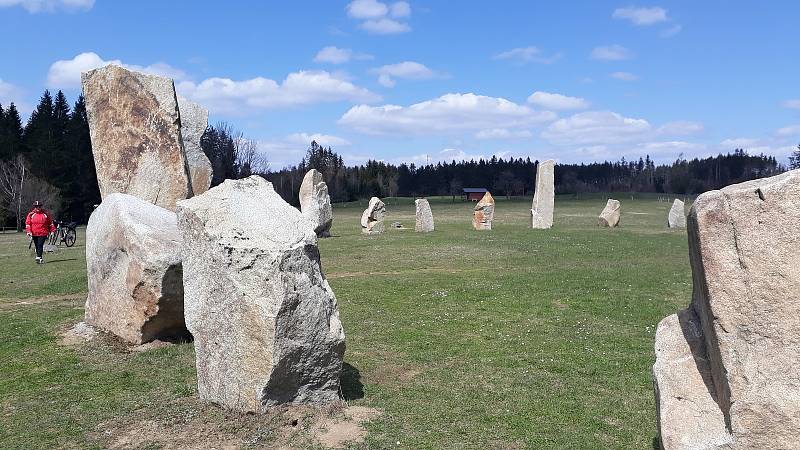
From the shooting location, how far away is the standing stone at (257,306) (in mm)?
6594

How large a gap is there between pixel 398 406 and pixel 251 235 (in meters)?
2.56

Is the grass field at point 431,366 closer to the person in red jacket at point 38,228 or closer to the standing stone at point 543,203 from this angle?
the person in red jacket at point 38,228

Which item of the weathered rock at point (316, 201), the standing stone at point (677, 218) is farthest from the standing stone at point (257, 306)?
the standing stone at point (677, 218)

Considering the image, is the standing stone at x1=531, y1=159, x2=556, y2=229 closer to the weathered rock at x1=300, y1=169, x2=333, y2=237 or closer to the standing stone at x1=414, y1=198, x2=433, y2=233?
the standing stone at x1=414, y1=198, x2=433, y2=233

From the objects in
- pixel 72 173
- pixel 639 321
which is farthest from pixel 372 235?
pixel 72 173

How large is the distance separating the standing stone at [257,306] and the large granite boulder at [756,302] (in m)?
3.86

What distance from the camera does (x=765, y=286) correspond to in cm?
443

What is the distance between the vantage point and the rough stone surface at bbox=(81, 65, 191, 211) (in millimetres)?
16562

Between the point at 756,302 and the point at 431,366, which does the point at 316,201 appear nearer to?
the point at 431,366

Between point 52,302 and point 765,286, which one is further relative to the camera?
point 52,302

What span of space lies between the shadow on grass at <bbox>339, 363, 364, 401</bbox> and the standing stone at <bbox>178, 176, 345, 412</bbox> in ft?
1.75

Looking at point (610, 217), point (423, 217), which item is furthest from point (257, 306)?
point (610, 217)

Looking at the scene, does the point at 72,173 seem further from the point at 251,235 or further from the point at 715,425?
the point at 715,425

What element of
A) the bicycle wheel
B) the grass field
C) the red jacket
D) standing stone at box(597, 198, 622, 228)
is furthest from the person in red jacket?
standing stone at box(597, 198, 622, 228)
